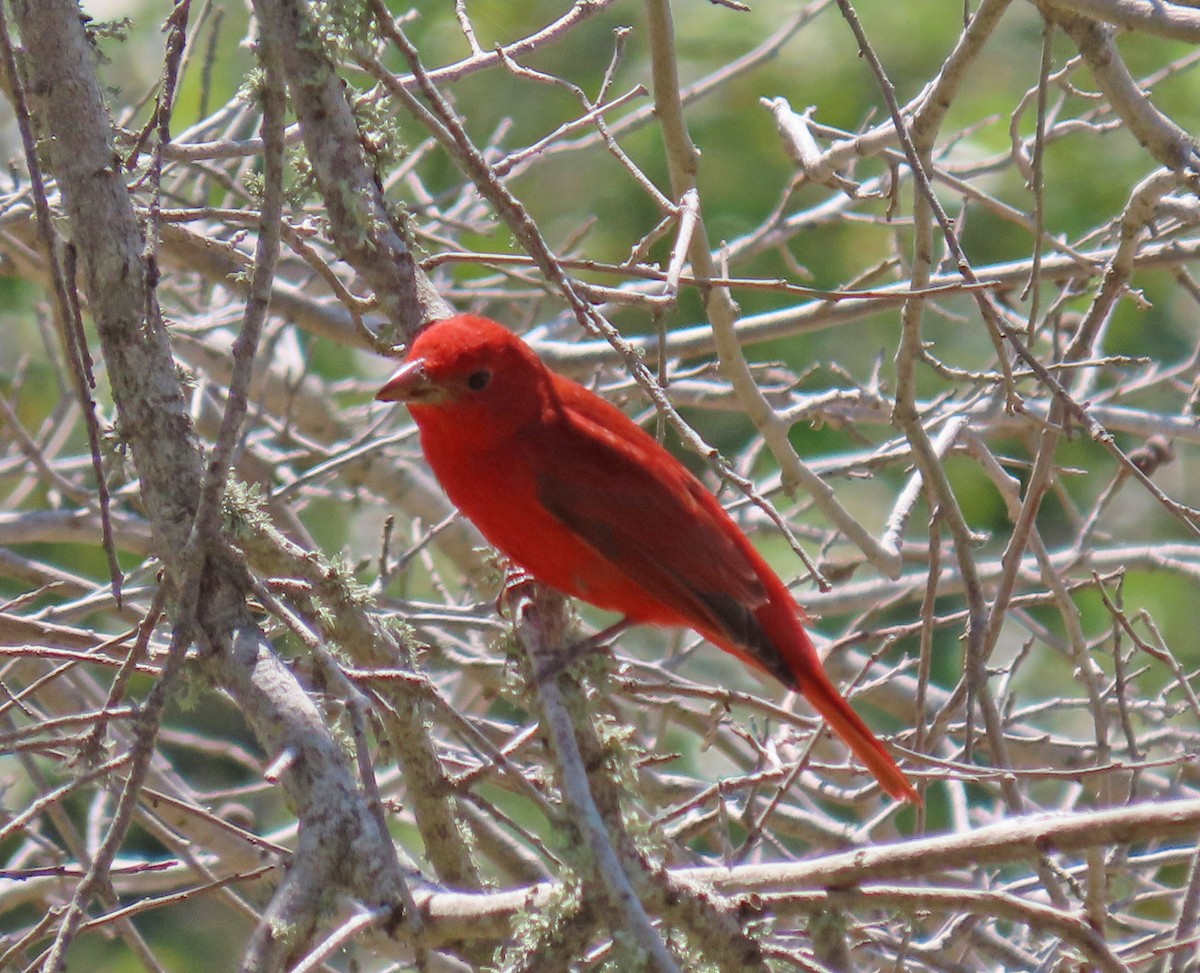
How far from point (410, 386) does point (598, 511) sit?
0.65 meters

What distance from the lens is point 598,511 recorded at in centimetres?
354

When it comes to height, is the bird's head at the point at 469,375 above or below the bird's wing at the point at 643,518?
above

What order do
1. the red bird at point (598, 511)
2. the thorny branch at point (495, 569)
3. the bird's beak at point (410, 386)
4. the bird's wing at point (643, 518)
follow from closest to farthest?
the thorny branch at point (495, 569) < the bird's beak at point (410, 386) < the red bird at point (598, 511) < the bird's wing at point (643, 518)

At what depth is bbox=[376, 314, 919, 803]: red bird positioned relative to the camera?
335 centimetres

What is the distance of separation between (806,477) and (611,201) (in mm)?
6406

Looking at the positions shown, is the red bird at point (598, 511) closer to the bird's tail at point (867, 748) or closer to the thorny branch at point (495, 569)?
the bird's tail at point (867, 748)

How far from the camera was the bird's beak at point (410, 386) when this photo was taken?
10.0ft

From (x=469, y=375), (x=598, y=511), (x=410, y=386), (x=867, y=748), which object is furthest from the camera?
(x=598, y=511)

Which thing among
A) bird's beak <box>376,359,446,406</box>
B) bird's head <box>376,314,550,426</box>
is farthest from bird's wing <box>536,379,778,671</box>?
bird's beak <box>376,359,446,406</box>

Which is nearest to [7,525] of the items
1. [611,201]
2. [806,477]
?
[806,477]

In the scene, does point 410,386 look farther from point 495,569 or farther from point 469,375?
point 495,569

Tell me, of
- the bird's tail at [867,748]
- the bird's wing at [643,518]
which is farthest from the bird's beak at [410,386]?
the bird's tail at [867,748]

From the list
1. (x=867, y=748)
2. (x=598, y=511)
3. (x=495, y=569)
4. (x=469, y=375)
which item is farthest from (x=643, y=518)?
(x=867, y=748)

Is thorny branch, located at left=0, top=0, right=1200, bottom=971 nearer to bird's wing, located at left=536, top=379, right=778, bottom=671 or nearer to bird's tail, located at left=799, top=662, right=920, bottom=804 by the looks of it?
bird's tail, located at left=799, top=662, right=920, bottom=804
